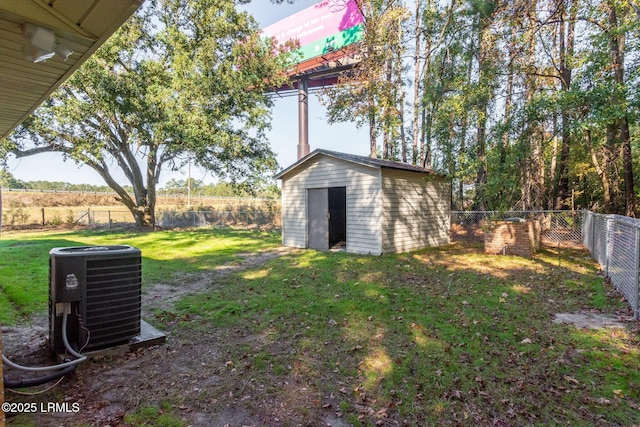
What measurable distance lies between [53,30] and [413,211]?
9306 millimetres

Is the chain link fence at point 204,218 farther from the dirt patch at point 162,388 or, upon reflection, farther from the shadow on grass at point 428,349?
the dirt patch at point 162,388

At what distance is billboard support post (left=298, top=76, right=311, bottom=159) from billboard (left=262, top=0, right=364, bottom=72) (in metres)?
1.12

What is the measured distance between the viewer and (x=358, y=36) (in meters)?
14.4

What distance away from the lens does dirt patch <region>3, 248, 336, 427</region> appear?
2223 millimetres

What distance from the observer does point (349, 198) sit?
31.0ft

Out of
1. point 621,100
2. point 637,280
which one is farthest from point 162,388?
point 621,100

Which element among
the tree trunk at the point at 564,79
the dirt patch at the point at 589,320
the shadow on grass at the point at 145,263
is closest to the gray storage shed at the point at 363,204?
the shadow on grass at the point at 145,263

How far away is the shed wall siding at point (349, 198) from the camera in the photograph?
890 cm

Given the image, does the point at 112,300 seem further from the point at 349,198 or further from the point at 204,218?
the point at 204,218

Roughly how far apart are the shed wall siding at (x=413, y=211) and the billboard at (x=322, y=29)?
8.08m

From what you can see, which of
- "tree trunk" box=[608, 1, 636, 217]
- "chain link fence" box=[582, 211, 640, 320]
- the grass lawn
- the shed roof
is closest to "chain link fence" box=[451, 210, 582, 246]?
"tree trunk" box=[608, 1, 636, 217]

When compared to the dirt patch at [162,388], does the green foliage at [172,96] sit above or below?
above

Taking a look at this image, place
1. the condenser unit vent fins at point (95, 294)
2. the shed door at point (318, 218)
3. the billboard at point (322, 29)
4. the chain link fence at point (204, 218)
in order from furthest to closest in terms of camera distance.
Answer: the chain link fence at point (204, 218), the billboard at point (322, 29), the shed door at point (318, 218), the condenser unit vent fins at point (95, 294)

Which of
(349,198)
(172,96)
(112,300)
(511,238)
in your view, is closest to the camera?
(112,300)
